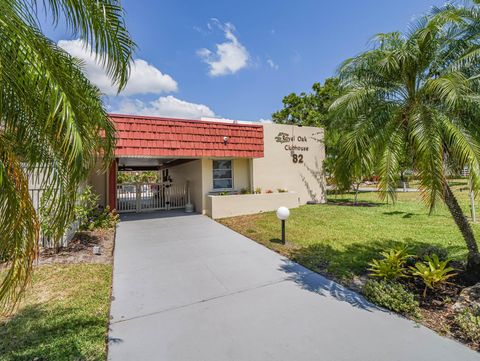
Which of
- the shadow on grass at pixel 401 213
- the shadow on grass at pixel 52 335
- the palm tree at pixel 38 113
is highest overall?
the palm tree at pixel 38 113

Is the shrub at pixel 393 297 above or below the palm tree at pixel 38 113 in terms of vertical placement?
below

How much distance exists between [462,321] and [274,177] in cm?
1070

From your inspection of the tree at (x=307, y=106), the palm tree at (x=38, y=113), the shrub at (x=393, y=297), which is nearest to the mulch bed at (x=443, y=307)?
the shrub at (x=393, y=297)

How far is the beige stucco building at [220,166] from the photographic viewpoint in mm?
10062

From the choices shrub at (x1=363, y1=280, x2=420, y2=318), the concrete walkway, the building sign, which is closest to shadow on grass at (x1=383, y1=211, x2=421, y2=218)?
the building sign

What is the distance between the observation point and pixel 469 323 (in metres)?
3.24

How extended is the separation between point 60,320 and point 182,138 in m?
7.93

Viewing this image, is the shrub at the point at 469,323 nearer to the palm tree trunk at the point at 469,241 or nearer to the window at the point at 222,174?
the palm tree trunk at the point at 469,241

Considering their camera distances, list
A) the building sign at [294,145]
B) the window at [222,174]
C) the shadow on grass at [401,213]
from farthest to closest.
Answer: the building sign at [294,145] → the window at [222,174] → the shadow on grass at [401,213]

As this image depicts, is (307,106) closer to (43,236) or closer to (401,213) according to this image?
(401,213)

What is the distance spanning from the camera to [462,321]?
10.9ft

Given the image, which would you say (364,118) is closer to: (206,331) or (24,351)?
(206,331)

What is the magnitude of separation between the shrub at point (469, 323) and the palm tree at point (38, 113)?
4.82 meters

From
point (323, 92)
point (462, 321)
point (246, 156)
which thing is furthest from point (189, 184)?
point (323, 92)
